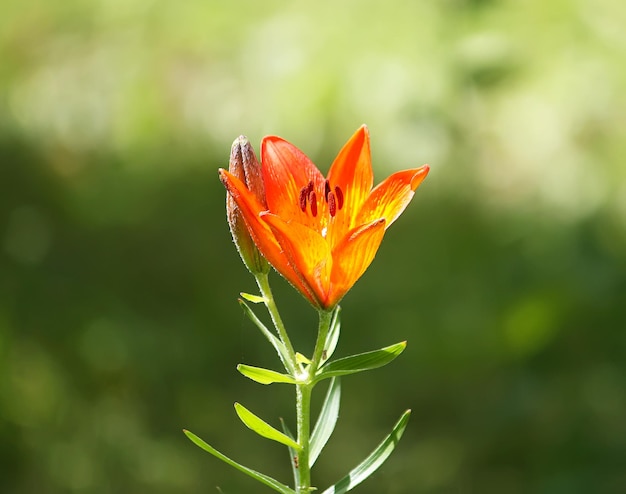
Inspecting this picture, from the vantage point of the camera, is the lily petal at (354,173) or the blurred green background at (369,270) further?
the blurred green background at (369,270)

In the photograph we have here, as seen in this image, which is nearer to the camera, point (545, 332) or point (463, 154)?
point (545, 332)

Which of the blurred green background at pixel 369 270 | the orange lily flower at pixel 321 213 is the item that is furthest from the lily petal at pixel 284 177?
the blurred green background at pixel 369 270

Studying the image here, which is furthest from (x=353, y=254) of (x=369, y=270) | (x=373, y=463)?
(x=369, y=270)

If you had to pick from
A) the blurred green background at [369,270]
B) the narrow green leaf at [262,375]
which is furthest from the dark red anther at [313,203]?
the blurred green background at [369,270]

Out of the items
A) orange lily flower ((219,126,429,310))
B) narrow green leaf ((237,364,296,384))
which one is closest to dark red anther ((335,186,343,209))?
orange lily flower ((219,126,429,310))

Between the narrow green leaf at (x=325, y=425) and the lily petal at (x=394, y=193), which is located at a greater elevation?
the lily petal at (x=394, y=193)

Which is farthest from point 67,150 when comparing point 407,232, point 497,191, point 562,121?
point 562,121

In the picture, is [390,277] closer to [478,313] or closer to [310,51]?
[478,313]

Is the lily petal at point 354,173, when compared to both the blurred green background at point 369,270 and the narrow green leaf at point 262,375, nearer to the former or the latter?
the narrow green leaf at point 262,375
